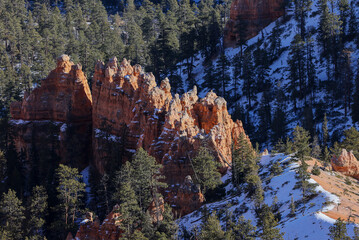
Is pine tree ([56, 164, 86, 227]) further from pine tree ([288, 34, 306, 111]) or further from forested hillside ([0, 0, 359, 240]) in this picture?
pine tree ([288, 34, 306, 111])

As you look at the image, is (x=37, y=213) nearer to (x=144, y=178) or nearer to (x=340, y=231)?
(x=144, y=178)

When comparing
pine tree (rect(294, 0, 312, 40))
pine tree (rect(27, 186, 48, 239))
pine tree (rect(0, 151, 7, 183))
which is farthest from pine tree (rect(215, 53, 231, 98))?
pine tree (rect(27, 186, 48, 239))

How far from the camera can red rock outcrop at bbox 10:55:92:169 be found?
204 feet

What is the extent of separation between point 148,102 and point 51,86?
64.5ft

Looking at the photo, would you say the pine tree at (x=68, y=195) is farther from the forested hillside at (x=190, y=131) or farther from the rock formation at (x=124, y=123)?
the rock formation at (x=124, y=123)

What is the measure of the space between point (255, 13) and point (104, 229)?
215 feet

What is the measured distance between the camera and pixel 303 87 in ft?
235

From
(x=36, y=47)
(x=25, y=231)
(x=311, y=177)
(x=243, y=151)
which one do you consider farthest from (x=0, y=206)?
(x=36, y=47)

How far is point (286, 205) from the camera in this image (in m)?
34.1

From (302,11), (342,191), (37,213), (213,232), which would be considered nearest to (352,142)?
(342,191)

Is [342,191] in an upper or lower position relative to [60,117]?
lower

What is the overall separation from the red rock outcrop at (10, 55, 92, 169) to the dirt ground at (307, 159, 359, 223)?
33381mm

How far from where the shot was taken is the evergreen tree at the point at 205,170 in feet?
135

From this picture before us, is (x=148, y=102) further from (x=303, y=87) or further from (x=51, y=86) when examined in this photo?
(x=303, y=87)
